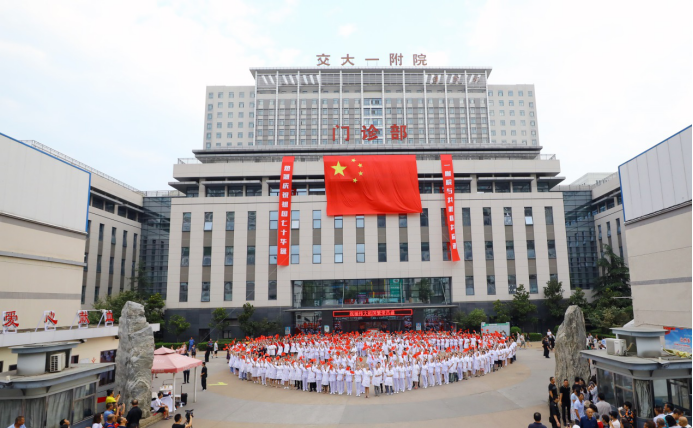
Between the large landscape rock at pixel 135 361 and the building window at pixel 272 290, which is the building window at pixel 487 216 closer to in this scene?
the building window at pixel 272 290

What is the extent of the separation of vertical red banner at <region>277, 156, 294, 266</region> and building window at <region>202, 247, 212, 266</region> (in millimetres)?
6728

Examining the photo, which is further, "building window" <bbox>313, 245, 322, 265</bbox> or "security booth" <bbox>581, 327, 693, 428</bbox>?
"building window" <bbox>313, 245, 322, 265</bbox>

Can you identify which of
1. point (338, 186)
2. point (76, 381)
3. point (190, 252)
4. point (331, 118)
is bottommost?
point (76, 381)

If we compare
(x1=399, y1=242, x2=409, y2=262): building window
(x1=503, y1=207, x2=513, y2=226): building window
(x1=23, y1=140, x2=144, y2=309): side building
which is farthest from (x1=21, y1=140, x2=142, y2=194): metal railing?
(x1=503, y1=207, x2=513, y2=226): building window

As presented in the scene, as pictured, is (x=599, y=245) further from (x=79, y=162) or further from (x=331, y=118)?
(x=79, y=162)

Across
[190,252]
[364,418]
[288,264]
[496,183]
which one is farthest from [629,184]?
[190,252]

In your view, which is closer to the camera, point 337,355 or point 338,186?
point 337,355

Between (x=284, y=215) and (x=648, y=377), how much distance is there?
1323 inches

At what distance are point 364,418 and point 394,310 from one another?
25113 millimetres

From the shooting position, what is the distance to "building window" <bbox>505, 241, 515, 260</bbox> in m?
42.3

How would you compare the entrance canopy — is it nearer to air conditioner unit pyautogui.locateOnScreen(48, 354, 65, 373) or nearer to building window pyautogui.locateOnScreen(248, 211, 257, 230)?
air conditioner unit pyautogui.locateOnScreen(48, 354, 65, 373)

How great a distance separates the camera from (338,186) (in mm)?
42625

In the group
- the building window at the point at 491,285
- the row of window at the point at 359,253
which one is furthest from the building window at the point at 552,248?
the building window at the point at 491,285

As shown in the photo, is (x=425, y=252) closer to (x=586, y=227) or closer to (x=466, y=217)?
(x=466, y=217)
